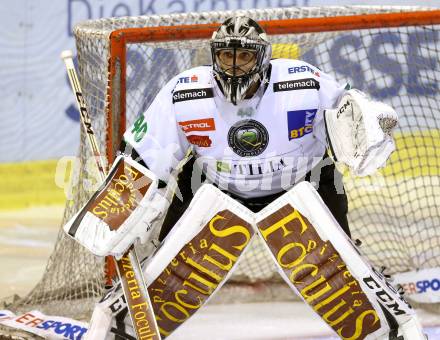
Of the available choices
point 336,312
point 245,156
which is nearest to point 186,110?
point 245,156

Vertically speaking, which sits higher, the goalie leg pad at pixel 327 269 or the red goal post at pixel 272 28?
the red goal post at pixel 272 28

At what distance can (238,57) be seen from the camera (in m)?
2.91

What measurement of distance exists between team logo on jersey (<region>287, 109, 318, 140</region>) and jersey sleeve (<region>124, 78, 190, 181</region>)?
12.8 inches

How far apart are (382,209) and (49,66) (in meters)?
2.08

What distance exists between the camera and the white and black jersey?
297 centimetres

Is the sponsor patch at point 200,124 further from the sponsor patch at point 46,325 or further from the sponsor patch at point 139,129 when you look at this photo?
the sponsor patch at point 46,325

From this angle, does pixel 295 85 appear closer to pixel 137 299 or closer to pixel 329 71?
pixel 137 299

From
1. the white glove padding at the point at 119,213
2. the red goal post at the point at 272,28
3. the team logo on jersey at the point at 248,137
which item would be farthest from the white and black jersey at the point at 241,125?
the red goal post at the point at 272,28

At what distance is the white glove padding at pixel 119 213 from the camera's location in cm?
284

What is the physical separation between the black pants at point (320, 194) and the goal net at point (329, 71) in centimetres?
44

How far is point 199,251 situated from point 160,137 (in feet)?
1.27

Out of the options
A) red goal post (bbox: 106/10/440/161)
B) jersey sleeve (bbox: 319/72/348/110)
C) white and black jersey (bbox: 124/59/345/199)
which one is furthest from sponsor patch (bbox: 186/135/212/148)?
red goal post (bbox: 106/10/440/161)

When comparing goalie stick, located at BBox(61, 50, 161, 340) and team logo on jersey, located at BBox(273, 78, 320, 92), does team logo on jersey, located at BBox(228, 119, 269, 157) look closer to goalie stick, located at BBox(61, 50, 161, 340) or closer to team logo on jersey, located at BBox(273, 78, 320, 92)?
team logo on jersey, located at BBox(273, 78, 320, 92)

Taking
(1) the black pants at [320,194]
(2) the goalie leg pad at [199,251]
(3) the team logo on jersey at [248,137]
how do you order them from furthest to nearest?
(1) the black pants at [320,194], (3) the team logo on jersey at [248,137], (2) the goalie leg pad at [199,251]
